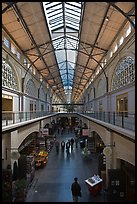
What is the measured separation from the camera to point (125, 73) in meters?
14.5

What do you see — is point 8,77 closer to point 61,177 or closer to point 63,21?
point 63,21

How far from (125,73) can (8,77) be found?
30.8 ft

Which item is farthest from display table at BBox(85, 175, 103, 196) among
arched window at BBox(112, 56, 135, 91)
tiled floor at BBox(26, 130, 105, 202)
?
arched window at BBox(112, 56, 135, 91)

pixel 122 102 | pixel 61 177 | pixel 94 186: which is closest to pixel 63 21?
pixel 122 102

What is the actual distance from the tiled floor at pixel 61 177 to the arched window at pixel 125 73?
25.1ft

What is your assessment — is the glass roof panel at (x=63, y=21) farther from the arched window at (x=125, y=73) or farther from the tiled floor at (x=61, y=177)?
the tiled floor at (x=61, y=177)

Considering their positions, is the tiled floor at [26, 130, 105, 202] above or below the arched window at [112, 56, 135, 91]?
below

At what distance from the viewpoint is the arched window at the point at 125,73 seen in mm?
12968

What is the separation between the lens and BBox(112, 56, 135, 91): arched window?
1297 cm

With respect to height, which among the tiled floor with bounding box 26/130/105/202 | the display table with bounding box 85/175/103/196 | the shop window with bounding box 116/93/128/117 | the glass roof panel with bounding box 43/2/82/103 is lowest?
the tiled floor with bounding box 26/130/105/202

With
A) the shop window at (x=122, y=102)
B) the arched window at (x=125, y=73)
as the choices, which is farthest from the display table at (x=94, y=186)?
the arched window at (x=125, y=73)

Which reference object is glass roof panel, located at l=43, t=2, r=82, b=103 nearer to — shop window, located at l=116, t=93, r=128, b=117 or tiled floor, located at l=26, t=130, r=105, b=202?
shop window, located at l=116, t=93, r=128, b=117

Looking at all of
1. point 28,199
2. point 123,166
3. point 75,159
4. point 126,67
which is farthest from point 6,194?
point 75,159

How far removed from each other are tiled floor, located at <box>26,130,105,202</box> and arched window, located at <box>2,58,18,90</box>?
7.76 m
